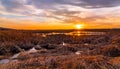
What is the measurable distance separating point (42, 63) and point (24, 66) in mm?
717

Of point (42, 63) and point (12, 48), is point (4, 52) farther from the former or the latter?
point (42, 63)

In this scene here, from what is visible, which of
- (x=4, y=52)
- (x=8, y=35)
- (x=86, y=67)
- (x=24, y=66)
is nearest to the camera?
(x=86, y=67)

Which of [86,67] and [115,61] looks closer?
[86,67]

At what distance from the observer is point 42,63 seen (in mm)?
8953

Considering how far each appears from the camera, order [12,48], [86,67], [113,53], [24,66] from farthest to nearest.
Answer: [12,48] < [113,53] < [24,66] < [86,67]

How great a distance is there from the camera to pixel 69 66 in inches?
336

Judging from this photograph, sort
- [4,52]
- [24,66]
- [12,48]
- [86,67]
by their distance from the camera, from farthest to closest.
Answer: [12,48] → [4,52] → [24,66] → [86,67]

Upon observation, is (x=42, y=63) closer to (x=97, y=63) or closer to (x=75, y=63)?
(x=75, y=63)

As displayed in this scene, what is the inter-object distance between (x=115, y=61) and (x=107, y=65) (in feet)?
1.97

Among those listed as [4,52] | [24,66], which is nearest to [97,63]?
[24,66]

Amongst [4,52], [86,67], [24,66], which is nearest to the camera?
[86,67]

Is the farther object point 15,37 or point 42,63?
point 15,37

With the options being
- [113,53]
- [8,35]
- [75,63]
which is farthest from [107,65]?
[8,35]

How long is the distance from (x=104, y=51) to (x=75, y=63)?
524cm
